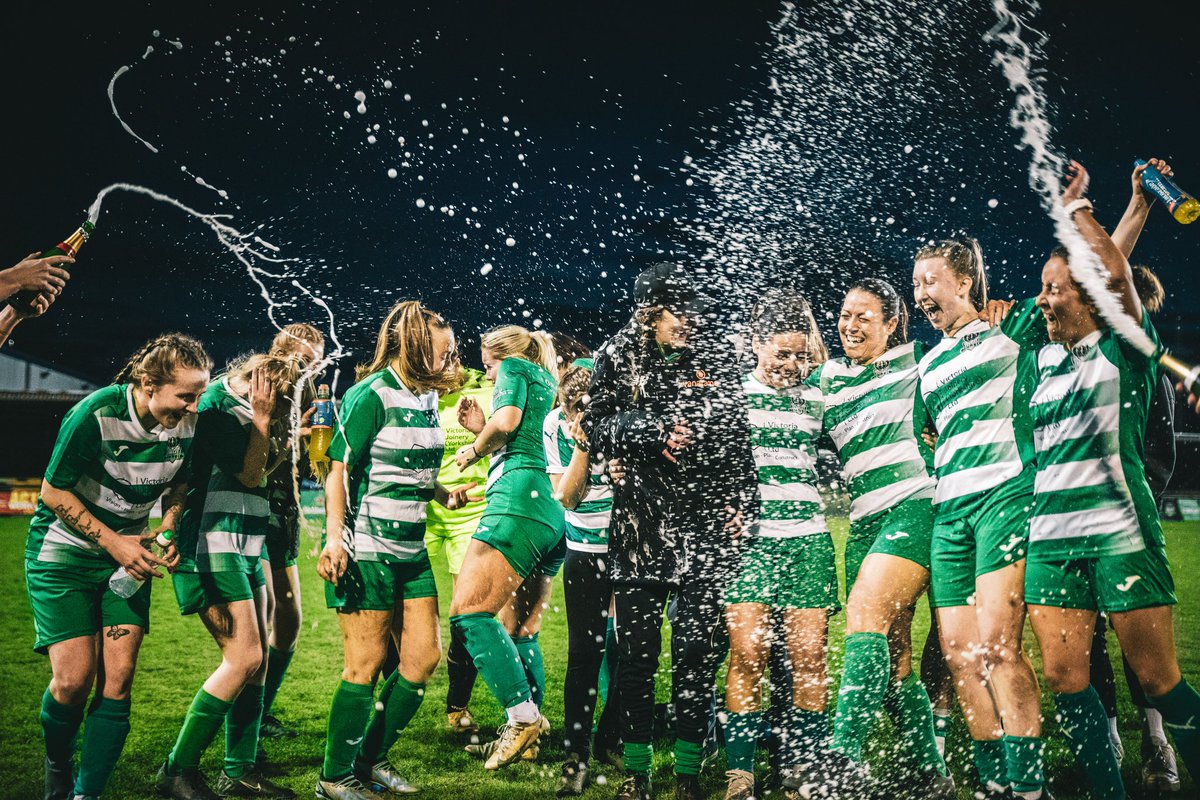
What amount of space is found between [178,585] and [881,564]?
3.14m

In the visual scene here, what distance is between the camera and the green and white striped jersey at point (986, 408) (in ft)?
10.6

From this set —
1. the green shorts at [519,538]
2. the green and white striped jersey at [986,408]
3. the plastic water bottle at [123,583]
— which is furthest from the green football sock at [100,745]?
the green and white striped jersey at [986,408]

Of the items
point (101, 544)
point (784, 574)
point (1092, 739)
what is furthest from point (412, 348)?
point (1092, 739)

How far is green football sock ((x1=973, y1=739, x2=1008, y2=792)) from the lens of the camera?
3.16 meters

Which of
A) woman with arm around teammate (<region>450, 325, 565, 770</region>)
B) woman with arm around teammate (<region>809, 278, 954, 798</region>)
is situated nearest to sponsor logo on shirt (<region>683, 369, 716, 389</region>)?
woman with arm around teammate (<region>809, 278, 954, 798</region>)

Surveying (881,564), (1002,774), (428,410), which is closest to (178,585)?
(428,410)

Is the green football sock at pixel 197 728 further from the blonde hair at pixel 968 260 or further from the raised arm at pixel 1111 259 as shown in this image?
the raised arm at pixel 1111 259

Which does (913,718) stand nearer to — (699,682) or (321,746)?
(699,682)

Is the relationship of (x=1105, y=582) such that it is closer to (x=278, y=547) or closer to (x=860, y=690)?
(x=860, y=690)

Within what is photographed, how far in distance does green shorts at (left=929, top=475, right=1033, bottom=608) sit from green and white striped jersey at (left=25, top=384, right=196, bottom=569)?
11.0ft

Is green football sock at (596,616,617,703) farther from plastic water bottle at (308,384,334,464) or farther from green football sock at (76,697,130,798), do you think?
green football sock at (76,697,130,798)

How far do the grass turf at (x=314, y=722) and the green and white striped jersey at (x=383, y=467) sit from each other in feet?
0.99

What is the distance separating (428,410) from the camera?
3.68 m

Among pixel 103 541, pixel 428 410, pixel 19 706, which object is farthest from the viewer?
pixel 19 706
